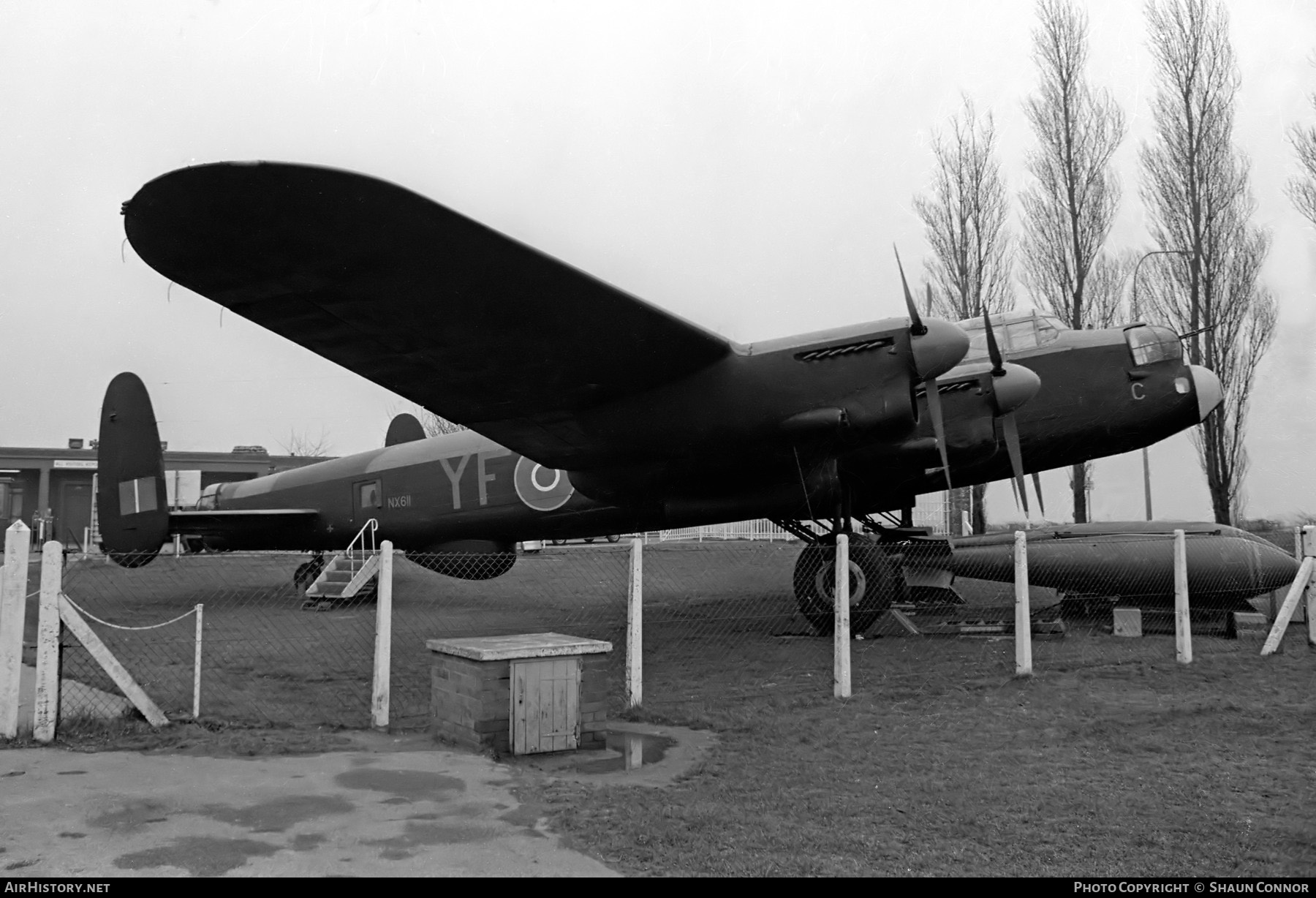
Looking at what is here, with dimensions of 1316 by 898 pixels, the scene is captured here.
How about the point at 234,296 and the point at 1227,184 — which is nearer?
the point at 234,296

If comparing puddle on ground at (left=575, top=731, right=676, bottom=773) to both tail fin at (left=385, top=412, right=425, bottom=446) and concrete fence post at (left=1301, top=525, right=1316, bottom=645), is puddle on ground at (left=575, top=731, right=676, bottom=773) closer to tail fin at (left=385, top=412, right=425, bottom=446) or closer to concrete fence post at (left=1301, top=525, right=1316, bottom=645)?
concrete fence post at (left=1301, top=525, right=1316, bottom=645)

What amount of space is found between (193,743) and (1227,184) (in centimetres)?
2491

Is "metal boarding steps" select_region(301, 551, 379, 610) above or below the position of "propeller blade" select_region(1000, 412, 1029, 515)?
below

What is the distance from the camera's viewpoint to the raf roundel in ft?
44.5

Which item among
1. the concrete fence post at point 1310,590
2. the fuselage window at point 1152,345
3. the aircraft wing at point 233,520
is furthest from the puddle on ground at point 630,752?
the aircraft wing at point 233,520

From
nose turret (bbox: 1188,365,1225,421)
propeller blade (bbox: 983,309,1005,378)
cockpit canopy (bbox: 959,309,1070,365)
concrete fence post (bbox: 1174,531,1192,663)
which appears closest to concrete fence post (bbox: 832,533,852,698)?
propeller blade (bbox: 983,309,1005,378)

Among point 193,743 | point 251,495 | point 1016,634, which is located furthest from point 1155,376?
point 251,495

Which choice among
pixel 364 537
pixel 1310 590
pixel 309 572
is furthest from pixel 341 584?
pixel 1310 590

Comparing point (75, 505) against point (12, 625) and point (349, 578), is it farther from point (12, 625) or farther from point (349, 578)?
point (12, 625)

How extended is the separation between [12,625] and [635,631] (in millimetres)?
4474

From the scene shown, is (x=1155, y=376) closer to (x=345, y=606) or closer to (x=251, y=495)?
(x=345, y=606)

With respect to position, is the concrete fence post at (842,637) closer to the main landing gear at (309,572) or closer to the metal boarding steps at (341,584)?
the metal boarding steps at (341,584)

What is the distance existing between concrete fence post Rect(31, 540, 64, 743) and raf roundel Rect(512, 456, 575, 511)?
7.32 m
